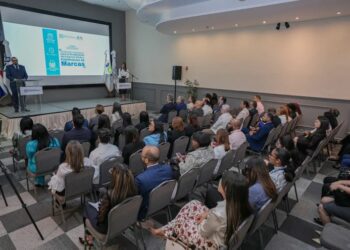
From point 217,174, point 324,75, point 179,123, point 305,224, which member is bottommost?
point 305,224

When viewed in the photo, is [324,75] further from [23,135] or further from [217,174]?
[23,135]

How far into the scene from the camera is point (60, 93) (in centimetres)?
909

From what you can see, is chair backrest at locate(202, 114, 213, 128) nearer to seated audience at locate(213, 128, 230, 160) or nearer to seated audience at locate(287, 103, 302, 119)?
seated audience at locate(287, 103, 302, 119)

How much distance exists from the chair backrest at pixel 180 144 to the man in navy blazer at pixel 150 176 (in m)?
1.42

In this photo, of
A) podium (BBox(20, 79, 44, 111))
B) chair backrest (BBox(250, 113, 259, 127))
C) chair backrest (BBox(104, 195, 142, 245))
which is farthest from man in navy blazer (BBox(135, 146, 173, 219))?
podium (BBox(20, 79, 44, 111))

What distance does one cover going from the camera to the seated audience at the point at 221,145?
320cm

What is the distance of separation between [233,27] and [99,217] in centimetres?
731

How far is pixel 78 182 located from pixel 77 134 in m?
1.40

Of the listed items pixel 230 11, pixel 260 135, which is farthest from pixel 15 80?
pixel 260 135

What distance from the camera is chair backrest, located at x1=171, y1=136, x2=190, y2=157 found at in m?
3.84

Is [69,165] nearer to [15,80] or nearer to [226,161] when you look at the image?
[226,161]

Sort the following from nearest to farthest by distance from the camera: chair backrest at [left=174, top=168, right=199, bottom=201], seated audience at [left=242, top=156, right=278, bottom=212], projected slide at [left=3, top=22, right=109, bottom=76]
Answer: seated audience at [left=242, top=156, right=278, bottom=212] → chair backrest at [left=174, top=168, right=199, bottom=201] → projected slide at [left=3, top=22, right=109, bottom=76]

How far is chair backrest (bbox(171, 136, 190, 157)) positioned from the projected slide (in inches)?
272

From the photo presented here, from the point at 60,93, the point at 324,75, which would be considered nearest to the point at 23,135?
the point at 60,93
